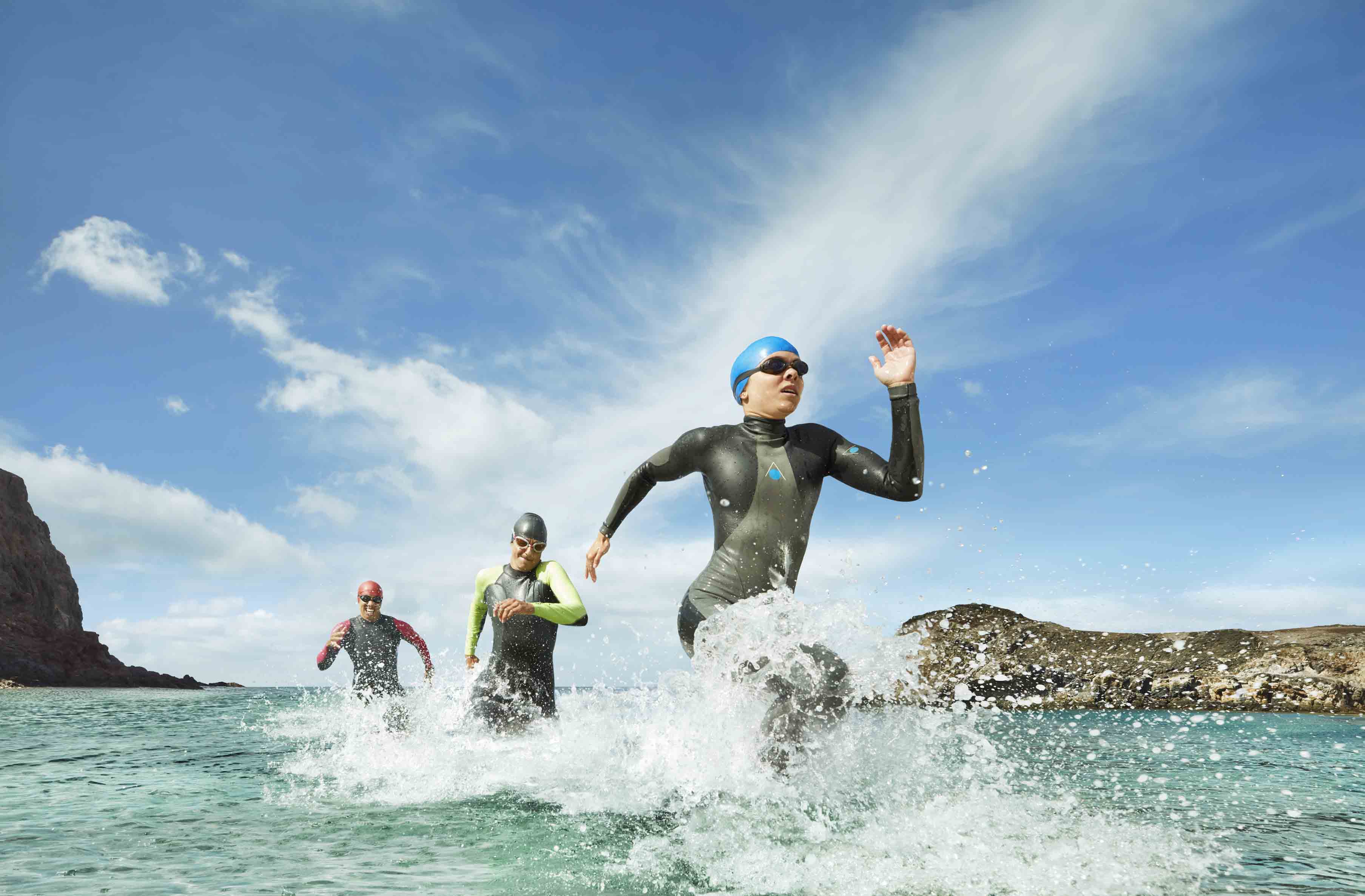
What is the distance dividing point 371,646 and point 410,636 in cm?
39

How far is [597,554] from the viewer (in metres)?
4.26

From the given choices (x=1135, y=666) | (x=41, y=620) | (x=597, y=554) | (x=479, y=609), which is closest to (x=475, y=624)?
(x=479, y=609)

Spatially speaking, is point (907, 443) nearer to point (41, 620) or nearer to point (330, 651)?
point (330, 651)

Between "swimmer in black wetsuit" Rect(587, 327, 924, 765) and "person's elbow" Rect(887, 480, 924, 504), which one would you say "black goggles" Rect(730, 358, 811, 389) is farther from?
"person's elbow" Rect(887, 480, 924, 504)

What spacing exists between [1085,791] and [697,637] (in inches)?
139

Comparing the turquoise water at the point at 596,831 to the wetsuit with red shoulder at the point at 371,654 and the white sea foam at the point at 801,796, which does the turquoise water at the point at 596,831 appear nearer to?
the white sea foam at the point at 801,796

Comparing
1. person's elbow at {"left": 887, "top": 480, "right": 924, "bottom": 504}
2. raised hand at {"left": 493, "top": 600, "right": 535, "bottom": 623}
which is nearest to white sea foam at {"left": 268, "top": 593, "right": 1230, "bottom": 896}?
person's elbow at {"left": 887, "top": 480, "right": 924, "bottom": 504}

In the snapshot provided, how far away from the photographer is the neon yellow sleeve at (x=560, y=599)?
5.39 metres

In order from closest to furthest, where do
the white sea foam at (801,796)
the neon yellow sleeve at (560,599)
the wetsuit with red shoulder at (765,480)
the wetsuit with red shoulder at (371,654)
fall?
the white sea foam at (801,796) → the wetsuit with red shoulder at (765,480) → the neon yellow sleeve at (560,599) → the wetsuit with red shoulder at (371,654)

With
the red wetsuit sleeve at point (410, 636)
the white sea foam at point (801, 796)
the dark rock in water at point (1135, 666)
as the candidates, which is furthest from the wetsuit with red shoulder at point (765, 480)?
the dark rock in water at point (1135, 666)

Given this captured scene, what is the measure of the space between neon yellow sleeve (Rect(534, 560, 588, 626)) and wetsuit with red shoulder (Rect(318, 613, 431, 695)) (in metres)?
2.94

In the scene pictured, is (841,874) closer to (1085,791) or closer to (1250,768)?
(1085,791)

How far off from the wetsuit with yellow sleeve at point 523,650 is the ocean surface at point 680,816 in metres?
0.19

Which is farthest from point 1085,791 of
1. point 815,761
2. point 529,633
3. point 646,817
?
Result: point 529,633
